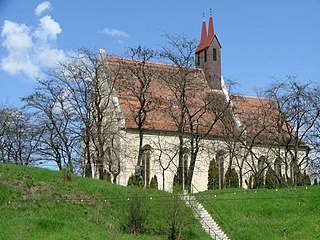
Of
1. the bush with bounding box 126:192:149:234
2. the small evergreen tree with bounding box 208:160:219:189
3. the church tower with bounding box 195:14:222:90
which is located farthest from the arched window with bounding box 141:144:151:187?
the bush with bounding box 126:192:149:234

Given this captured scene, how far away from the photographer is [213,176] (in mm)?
46531

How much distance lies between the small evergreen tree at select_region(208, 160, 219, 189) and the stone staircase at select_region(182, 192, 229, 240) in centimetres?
1360

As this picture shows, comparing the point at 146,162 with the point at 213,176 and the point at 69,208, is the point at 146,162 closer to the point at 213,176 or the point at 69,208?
the point at 213,176

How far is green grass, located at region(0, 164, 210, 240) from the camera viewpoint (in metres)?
24.1

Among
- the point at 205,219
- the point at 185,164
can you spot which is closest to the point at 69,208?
the point at 205,219

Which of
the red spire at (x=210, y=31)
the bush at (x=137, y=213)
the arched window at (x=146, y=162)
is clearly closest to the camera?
the bush at (x=137, y=213)

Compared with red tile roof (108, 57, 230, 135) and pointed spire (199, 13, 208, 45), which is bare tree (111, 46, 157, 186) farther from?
pointed spire (199, 13, 208, 45)

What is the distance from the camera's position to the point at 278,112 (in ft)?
138

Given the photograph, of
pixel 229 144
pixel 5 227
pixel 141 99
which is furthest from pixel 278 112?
pixel 5 227

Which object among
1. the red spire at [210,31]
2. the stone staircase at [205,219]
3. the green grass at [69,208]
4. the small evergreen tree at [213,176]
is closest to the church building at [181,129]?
the small evergreen tree at [213,176]

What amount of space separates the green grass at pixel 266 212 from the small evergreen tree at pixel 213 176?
10898 mm

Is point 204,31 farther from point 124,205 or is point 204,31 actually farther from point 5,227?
point 5,227

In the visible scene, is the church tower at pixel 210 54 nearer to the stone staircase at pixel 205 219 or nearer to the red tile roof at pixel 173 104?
the red tile roof at pixel 173 104

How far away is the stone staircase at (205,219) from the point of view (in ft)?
95.2
